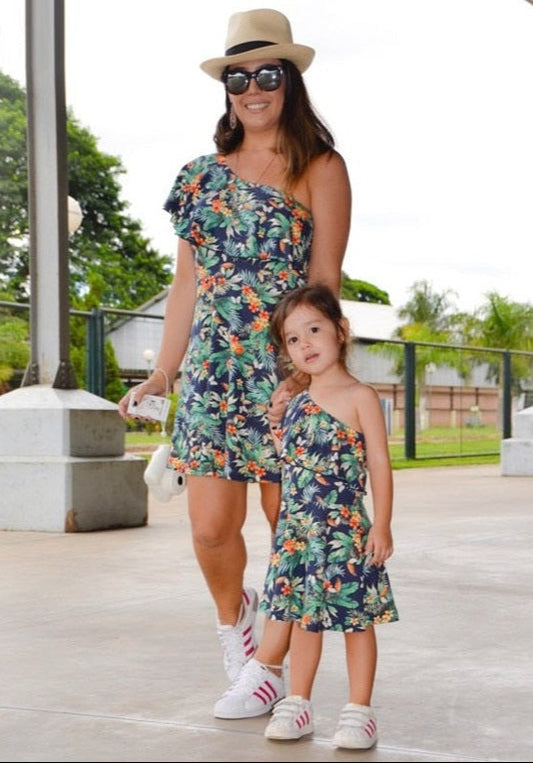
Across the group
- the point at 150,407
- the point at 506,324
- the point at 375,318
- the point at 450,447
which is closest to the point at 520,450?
the point at 450,447

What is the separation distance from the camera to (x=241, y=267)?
3.77 meters

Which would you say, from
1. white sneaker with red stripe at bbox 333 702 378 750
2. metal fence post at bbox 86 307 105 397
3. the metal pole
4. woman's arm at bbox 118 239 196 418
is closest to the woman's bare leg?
woman's arm at bbox 118 239 196 418

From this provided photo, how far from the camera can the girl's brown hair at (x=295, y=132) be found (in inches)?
150

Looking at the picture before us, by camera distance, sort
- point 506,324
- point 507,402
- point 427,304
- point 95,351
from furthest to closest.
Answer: point 427,304
point 506,324
point 507,402
point 95,351

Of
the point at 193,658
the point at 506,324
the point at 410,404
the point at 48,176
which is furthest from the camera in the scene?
the point at 506,324

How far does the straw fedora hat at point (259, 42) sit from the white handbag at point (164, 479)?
1.11m

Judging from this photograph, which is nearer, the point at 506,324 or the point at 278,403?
the point at 278,403

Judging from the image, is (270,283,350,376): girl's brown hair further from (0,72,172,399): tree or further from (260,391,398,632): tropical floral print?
(0,72,172,399): tree

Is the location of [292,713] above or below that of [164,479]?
below

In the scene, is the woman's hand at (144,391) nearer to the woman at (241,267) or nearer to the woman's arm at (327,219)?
the woman at (241,267)

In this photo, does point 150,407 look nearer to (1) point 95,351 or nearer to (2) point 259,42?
(2) point 259,42

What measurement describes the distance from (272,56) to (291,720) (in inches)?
70.9

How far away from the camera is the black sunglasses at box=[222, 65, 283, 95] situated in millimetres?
3844

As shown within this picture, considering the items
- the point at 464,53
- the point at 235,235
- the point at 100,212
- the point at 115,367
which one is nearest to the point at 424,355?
the point at 115,367
